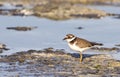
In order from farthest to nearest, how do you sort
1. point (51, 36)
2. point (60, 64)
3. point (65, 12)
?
point (65, 12), point (51, 36), point (60, 64)

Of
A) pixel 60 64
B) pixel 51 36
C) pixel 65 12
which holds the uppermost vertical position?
pixel 60 64

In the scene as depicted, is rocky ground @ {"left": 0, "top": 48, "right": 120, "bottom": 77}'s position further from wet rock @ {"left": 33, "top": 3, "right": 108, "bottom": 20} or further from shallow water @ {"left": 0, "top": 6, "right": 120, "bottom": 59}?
wet rock @ {"left": 33, "top": 3, "right": 108, "bottom": 20}

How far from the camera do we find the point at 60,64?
54.3 ft

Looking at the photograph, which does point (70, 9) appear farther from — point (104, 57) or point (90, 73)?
point (90, 73)

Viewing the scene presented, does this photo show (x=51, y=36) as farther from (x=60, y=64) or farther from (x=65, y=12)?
(x=65, y=12)

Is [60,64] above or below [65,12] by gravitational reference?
above

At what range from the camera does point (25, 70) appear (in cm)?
1553

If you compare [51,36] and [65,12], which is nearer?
[51,36]

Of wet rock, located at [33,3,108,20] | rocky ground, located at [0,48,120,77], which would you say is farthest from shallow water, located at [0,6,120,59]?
wet rock, located at [33,3,108,20]

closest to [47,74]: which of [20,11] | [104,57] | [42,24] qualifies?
[104,57]

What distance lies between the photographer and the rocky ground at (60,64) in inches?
594

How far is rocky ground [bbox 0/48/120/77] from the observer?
15.1 m

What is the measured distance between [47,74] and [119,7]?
3536cm

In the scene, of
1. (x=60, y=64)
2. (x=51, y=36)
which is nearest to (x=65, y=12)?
(x=51, y=36)
